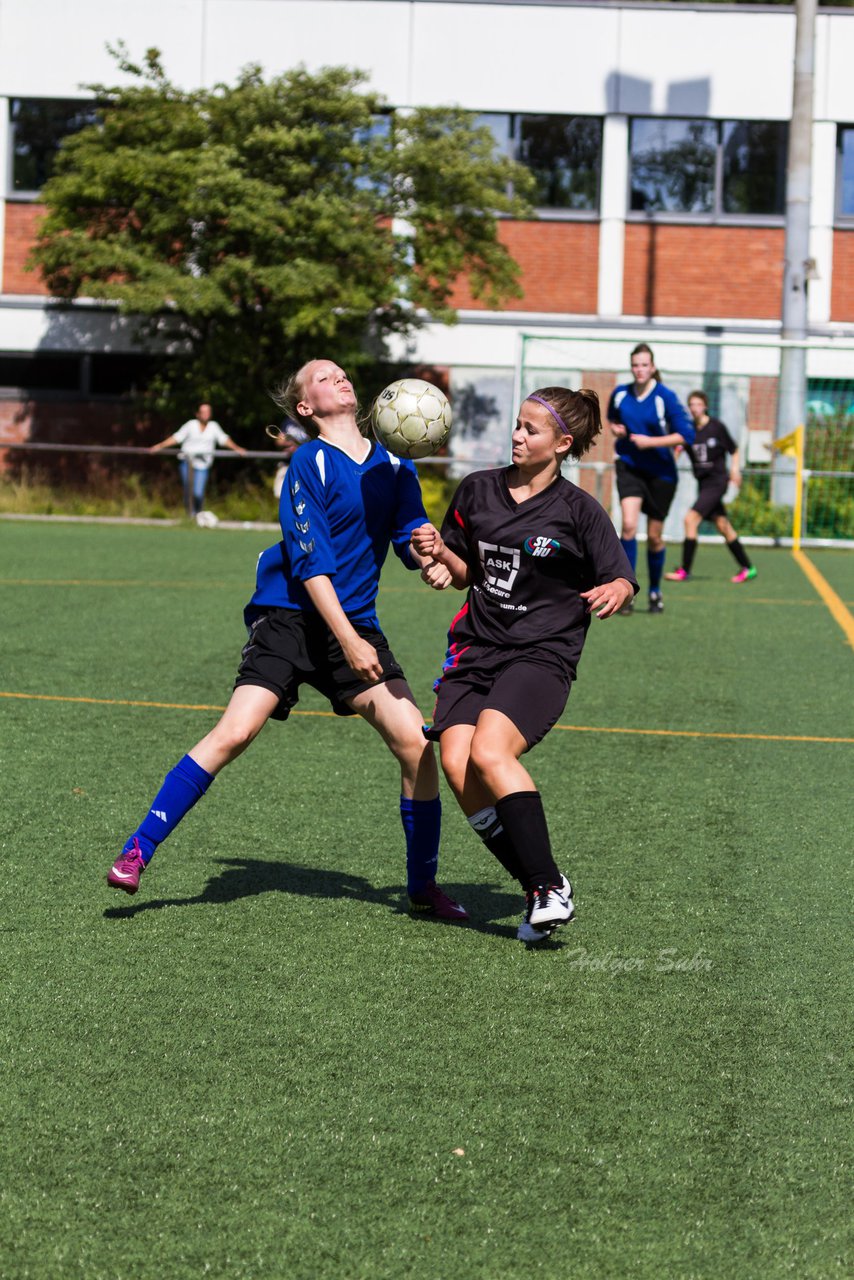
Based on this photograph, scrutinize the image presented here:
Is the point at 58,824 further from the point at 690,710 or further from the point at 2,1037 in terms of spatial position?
the point at 690,710

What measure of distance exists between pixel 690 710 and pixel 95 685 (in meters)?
3.28

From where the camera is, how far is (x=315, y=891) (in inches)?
219

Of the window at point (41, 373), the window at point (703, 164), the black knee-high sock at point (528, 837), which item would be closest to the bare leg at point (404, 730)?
the black knee-high sock at point (528, 837)

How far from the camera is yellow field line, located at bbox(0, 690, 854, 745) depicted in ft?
28.3

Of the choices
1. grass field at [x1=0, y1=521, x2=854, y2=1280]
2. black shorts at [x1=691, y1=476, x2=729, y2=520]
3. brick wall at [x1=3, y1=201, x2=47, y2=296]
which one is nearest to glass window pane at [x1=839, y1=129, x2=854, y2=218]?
brick wall at [x1=3, y1=201, x2=47, y2=296]

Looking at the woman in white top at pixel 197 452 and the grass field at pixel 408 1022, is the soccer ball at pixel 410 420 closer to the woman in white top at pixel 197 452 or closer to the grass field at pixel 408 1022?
the grass field at pixel 408 1022

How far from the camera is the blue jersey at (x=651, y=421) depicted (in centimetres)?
1348

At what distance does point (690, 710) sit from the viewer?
943 centimetres

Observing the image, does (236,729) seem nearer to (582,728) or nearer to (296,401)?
(296,401)

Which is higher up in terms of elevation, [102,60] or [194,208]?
[102,60]

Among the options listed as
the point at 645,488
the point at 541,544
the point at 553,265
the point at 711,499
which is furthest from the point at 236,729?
the point at 553,265

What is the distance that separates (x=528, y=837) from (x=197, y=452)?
2054 cm

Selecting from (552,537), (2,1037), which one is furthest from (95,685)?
(2,1037)

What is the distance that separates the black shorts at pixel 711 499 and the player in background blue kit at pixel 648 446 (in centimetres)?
361
